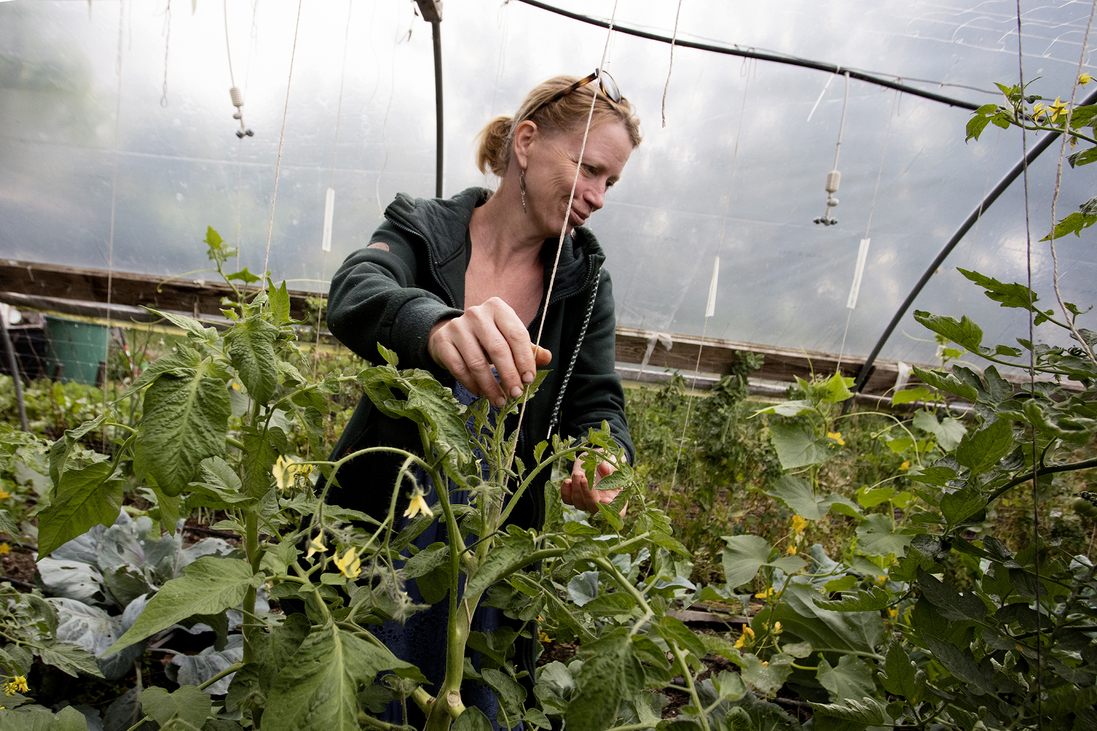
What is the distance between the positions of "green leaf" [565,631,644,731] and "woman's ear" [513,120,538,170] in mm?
1162

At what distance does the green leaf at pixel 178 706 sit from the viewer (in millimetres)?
562

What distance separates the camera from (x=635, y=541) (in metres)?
0.53

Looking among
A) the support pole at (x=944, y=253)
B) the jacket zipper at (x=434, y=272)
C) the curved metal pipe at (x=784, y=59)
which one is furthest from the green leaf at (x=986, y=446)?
the support pole at (x=944, y=253)

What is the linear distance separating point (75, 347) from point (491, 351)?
15.6 ft

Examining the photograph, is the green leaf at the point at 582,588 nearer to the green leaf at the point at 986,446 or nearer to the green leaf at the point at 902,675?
the green leaf at the point at 902,675

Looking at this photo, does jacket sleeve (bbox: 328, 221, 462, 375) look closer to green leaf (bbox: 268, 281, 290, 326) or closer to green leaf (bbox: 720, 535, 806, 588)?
green leaf (bbox: 268, 281, 290, 326)

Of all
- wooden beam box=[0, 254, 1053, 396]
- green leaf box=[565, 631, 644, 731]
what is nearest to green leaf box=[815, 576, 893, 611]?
Answer: green leaf box=[565, 631, 644, 731]

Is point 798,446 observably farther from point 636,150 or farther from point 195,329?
point 636,150

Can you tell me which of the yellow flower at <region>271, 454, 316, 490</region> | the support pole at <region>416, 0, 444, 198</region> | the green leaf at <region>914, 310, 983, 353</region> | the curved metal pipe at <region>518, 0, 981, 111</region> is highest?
the curved metal pipe at <region>518, 0, 981, 111</region>

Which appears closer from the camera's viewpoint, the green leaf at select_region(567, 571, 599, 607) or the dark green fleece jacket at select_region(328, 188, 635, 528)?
the dark green fleece jacket at select_region(328, 188, 635, 528)

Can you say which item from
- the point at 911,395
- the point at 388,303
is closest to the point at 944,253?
the point at 911,395

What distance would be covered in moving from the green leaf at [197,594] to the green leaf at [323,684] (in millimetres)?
74

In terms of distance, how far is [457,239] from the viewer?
4.36ft

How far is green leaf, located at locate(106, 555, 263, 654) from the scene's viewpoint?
1.34ft
